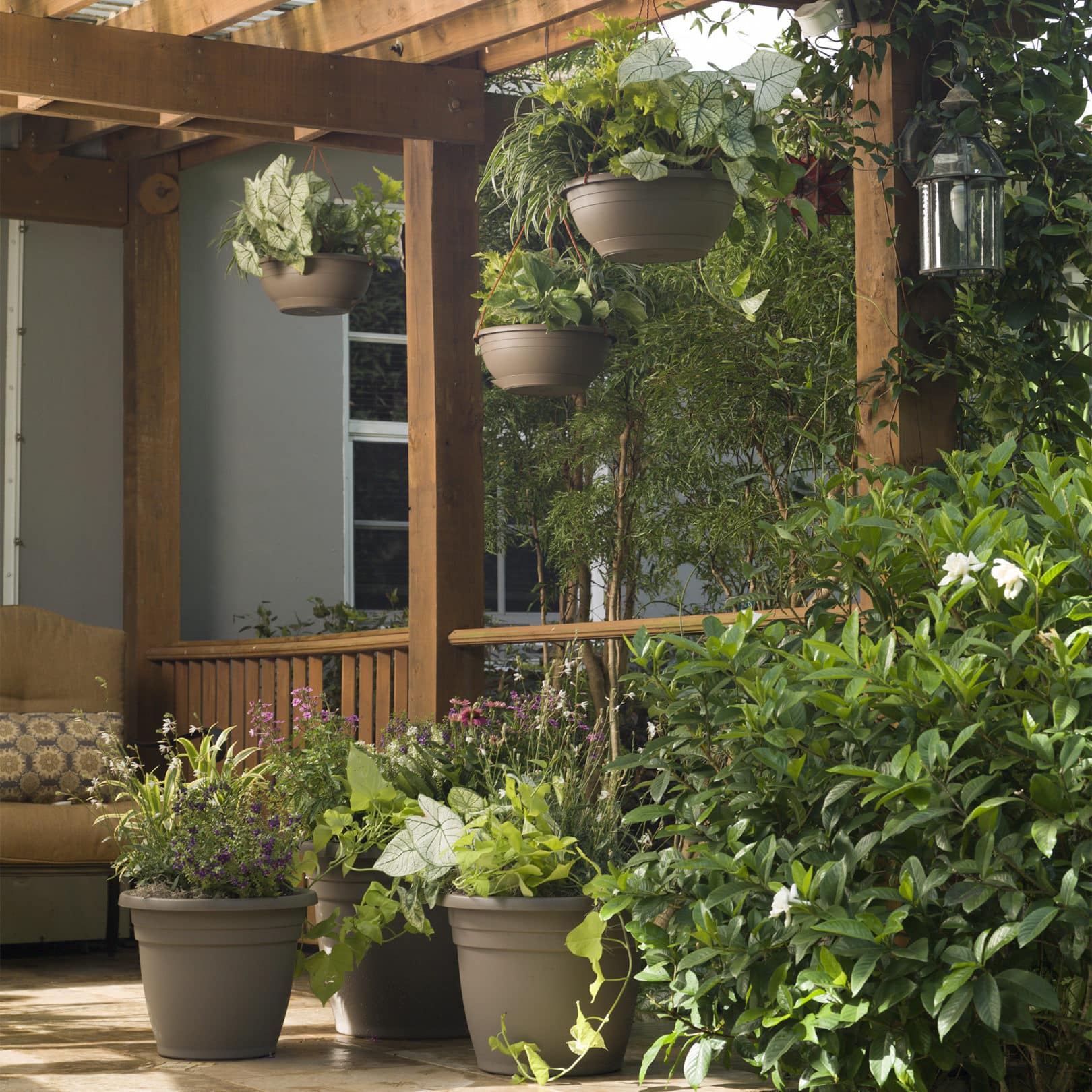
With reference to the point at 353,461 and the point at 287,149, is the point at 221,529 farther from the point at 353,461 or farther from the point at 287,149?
the point at 287,149

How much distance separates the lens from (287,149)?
24.1 feet

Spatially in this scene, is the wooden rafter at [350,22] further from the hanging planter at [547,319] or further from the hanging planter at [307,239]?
the hanging planter at [547,319]

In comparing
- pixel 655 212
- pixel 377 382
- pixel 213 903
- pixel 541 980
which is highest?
pixel 377 382

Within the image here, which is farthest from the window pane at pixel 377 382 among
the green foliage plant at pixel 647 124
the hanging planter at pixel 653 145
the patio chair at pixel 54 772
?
the hanging planter at pixel 653 145

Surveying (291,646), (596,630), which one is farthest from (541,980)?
(291,646)

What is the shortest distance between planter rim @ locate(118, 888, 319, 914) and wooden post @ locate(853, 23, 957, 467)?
5.55 ft

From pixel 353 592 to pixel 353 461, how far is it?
0.61 m

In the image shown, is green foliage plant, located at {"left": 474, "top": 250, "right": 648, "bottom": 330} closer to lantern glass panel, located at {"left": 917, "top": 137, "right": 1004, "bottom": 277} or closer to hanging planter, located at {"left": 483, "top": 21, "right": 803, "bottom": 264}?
hanging planter, located at {"left": 483, "top": 21, "right": 803, "bottom": 264}

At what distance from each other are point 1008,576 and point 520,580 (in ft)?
18.4

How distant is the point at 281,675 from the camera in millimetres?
5707

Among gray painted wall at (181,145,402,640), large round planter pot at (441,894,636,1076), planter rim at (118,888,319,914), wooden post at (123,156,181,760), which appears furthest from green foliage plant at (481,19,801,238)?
gray painted wall at (181,145,402,640)

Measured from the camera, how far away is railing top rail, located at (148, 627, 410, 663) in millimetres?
5156

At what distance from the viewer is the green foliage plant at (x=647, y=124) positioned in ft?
11.7

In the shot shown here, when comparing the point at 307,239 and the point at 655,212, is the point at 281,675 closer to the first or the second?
the point at 307,239
